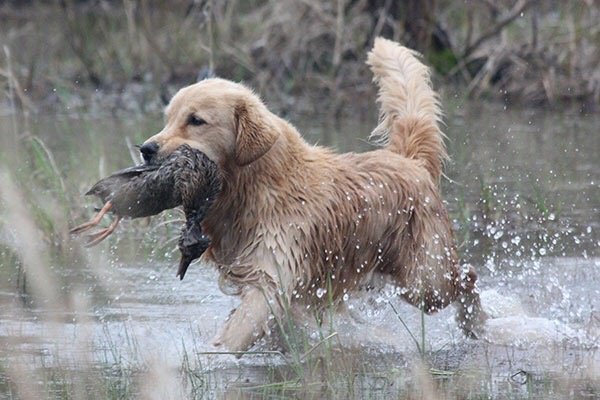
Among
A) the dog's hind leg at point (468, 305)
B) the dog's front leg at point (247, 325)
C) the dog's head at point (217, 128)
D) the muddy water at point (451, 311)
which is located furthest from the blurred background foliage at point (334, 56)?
the dog's front leg at point (247, 325)

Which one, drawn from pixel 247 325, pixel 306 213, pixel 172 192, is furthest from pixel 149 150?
pixel 247 325

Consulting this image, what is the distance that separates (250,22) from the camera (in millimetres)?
15328

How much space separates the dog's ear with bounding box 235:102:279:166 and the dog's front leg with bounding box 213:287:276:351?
63cm

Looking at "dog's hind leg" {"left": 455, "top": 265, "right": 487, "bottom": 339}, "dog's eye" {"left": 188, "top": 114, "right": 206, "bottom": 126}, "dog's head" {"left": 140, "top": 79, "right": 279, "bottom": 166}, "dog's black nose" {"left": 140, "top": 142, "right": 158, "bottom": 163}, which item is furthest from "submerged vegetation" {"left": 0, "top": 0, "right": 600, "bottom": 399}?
"dog's eye" {"left": 188, "top": 114, "right": 206, "bottom": 126}

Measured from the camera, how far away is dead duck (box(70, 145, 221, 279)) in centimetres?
588

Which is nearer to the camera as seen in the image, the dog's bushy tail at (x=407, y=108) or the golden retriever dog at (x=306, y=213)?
the golden retriever dog at (x=306, y=213)

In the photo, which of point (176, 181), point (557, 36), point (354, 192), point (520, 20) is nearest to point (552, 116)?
point (557, 36)

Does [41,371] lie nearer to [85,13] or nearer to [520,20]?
[520,20]

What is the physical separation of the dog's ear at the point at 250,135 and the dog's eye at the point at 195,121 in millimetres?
164

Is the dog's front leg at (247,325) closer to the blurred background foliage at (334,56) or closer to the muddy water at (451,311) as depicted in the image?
the muddy water at (451,311)

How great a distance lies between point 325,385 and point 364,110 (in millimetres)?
8513

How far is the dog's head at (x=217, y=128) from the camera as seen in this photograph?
19.7 ft

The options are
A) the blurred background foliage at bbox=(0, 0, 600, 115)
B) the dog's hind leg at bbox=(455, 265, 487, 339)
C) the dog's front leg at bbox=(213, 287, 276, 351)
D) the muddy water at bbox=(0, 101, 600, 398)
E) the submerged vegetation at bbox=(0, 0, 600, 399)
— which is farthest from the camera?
the blurred background foliage at bbox=(0, 0, 600, 115)

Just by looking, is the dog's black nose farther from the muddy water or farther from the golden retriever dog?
the muddy water
